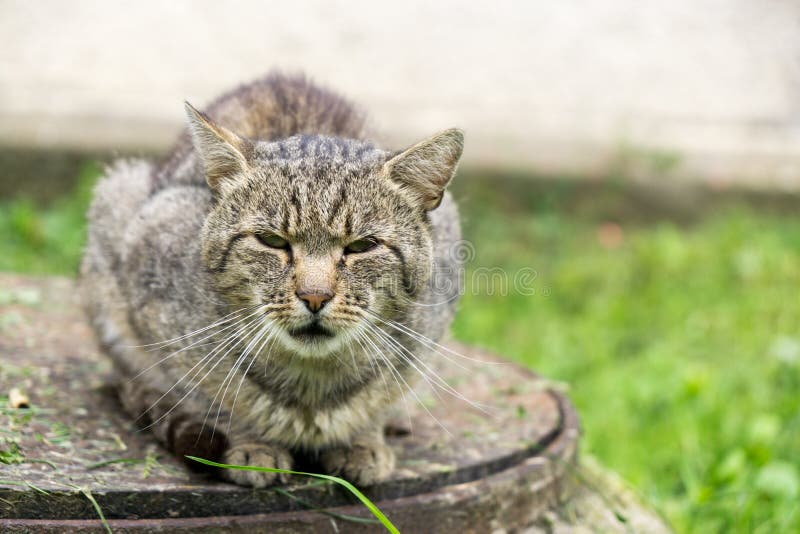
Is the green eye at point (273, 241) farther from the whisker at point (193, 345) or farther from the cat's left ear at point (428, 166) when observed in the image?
the cat's left ear at point (428, 166)

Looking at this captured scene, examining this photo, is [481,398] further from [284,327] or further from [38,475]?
[38,475]

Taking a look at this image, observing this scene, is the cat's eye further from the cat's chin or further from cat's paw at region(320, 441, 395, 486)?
cat's paw at region(320, 441, 395, 486)

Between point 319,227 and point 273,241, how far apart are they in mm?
143

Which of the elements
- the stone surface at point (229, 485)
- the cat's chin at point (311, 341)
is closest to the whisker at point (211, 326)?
the cat's chin at point (311, 341)

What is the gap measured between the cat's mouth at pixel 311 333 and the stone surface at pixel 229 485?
397 millimetres

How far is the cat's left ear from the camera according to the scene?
2.42 m

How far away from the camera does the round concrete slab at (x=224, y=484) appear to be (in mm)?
2117

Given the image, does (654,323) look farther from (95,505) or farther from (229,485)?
(95,505)

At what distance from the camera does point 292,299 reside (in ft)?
7.30

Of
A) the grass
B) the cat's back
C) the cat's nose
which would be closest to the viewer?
the cat's nose

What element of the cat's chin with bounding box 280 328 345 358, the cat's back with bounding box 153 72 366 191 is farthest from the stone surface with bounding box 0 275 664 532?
the cat's back with bounding box 153 72 366 191

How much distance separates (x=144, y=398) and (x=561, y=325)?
9.55 feet

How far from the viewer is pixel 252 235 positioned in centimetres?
238

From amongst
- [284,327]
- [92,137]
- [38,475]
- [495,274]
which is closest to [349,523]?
[284,327]
